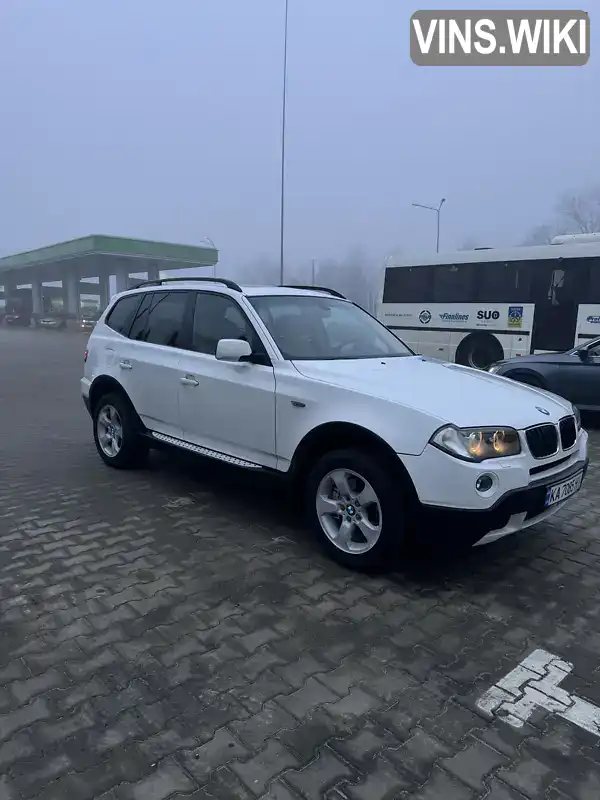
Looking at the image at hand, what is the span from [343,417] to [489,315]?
11.3 m

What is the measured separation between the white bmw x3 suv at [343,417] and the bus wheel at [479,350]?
9.36 m

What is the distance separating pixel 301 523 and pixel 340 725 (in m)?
2.16

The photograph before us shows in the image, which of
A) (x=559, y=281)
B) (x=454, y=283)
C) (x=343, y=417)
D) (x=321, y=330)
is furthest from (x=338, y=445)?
(x=454, y=283)

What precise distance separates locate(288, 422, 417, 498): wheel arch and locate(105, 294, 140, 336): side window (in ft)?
8.80

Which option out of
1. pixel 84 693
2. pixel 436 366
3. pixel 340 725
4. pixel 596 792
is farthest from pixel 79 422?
pixel 596 792

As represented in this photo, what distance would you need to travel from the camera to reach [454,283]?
1460cm

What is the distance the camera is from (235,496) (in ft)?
16.8

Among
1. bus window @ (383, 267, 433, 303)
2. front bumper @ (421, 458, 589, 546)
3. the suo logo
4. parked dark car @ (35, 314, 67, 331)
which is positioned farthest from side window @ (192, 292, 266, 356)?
parked dark car @ (35, 314, 67, 331)

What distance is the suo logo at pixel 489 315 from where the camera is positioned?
13797mm

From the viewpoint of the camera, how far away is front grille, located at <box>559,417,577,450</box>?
147 inches

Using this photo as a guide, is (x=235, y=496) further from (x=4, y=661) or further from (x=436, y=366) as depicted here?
(x=4, y=661)

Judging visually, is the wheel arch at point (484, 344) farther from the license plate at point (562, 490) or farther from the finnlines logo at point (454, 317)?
the license plate at point (562, 490)

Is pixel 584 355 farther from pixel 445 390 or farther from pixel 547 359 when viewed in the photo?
pixel 445 390

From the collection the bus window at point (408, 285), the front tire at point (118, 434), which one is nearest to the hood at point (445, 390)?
the front tire at point (118, 434)
